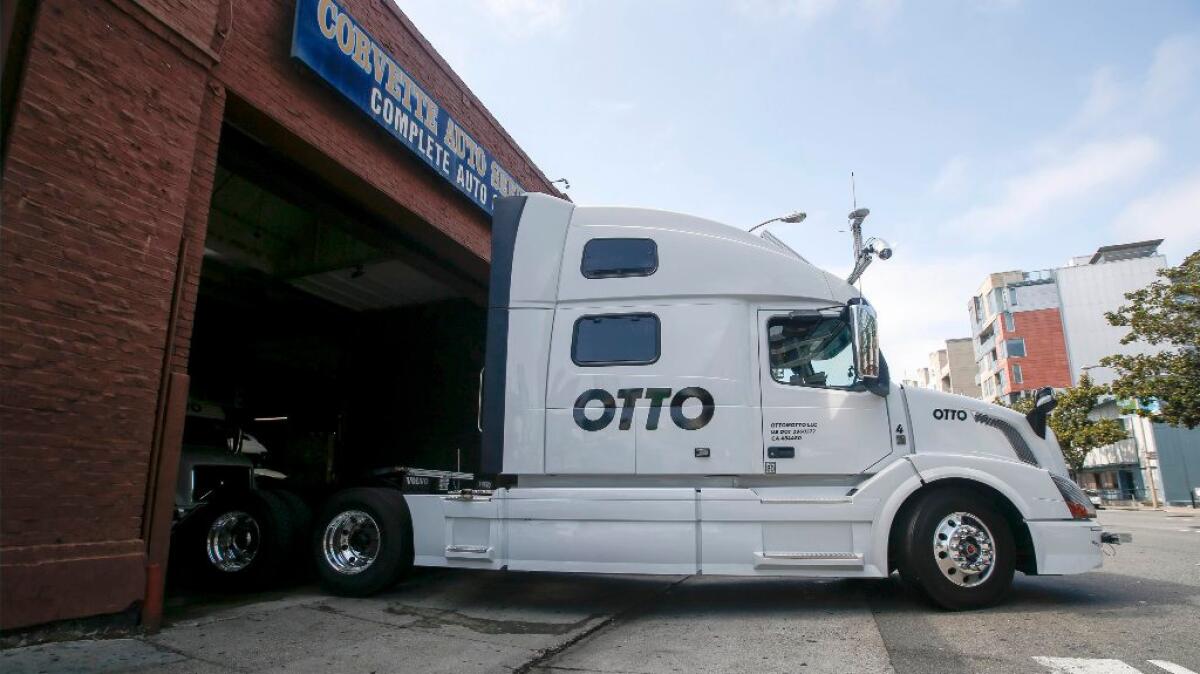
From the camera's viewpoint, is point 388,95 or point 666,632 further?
point 388,95

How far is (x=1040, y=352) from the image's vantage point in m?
62.5

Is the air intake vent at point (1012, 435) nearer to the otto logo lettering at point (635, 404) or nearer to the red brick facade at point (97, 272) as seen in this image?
the otto logo lettering at point (635, 404)

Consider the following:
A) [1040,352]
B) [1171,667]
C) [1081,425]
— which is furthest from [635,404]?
[1040,352]

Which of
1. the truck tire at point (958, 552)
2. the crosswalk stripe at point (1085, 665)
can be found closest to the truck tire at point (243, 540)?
the truck tire at point (958, 552)

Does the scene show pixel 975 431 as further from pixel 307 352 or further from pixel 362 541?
pixel 307 352

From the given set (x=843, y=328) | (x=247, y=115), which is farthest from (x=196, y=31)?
(x=843, y=328)

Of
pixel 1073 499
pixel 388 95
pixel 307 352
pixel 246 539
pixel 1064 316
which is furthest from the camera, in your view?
pixel 1064 316

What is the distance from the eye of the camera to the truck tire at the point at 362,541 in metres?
6.78

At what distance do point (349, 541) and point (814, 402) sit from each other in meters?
4.56

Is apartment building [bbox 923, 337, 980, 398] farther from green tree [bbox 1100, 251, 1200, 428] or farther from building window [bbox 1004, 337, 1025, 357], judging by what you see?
green tree [bbox 1100, 251, 1200, 428]

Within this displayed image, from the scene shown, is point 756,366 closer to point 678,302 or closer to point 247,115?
point 678,302

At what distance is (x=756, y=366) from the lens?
6.40 m

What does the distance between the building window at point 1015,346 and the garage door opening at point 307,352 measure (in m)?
62.9

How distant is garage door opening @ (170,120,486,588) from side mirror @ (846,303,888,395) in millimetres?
5457
